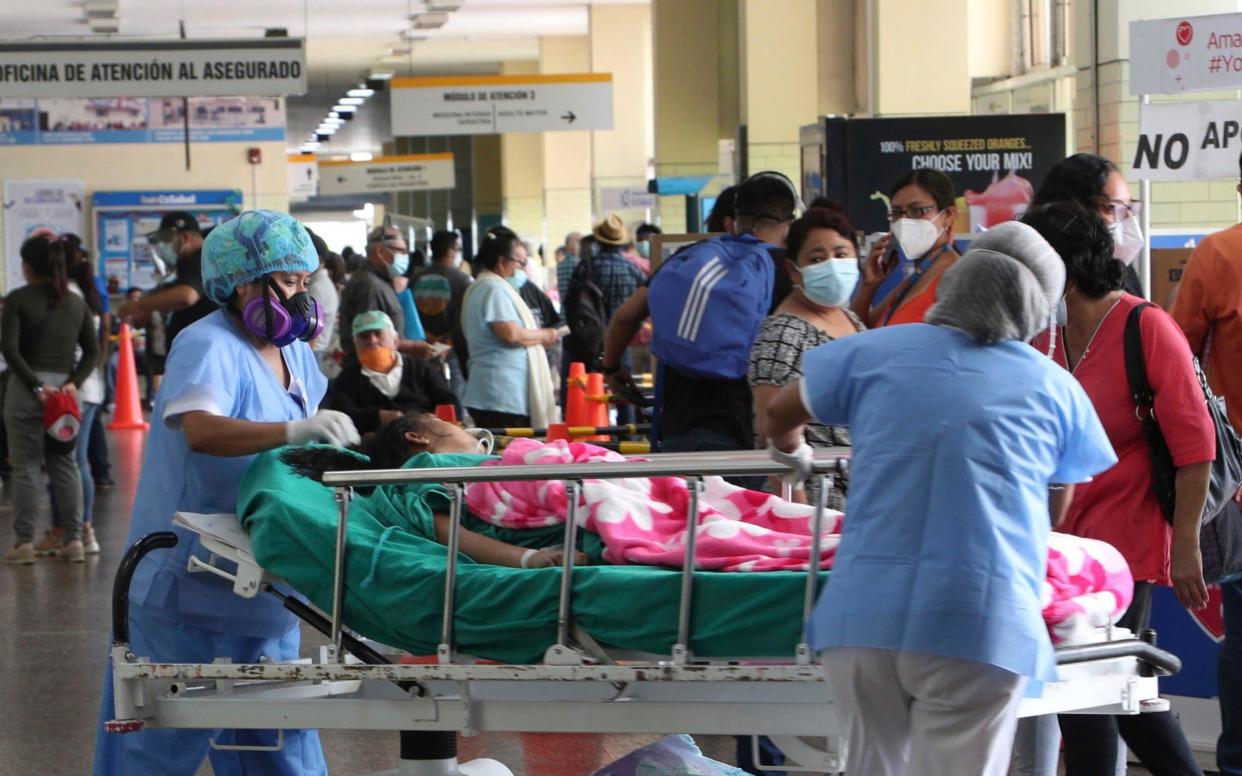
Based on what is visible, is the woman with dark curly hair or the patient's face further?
the woman with dark curly hair

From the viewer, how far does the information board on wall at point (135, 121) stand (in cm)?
2433

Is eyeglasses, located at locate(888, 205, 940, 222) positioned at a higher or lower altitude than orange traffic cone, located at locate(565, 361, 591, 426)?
higher

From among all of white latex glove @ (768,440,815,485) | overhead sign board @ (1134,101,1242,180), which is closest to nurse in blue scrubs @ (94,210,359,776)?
white latex glove @ (768,440,815,485)

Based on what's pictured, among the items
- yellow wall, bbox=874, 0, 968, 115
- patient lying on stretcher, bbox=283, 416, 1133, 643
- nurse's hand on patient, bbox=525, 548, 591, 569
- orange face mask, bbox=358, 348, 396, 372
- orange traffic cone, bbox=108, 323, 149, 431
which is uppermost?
yellow wall, bbox=874, 0, 968, 115

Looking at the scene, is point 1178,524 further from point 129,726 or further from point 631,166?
point 631,166

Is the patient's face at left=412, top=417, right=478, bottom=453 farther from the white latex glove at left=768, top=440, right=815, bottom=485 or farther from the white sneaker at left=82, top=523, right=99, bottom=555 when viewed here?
the white sneaker at left=82, top=523, right=99, bottom=555

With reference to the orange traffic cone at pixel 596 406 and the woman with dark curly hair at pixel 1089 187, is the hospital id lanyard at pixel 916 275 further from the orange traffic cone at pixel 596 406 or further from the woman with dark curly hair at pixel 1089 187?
the orange traffic cone at pixel 596 406

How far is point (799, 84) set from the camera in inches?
596

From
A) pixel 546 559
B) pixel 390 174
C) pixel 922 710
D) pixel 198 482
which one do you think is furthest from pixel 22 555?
pixel 390 174

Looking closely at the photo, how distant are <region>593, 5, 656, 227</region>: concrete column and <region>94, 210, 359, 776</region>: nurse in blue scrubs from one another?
1866 centimetres

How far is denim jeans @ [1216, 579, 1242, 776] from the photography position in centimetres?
451

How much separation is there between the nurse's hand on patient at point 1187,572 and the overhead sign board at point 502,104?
16663 millimetres

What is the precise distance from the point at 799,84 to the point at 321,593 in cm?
1223

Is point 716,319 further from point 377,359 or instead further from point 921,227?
point 377,359
